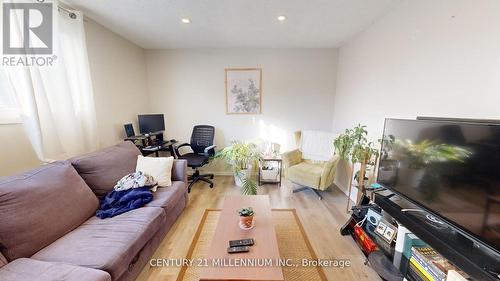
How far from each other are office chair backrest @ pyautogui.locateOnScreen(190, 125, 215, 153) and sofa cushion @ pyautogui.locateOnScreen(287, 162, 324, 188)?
1.50 metres

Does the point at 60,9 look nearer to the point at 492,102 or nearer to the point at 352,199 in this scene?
the point at 492,102

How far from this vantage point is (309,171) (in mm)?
2791

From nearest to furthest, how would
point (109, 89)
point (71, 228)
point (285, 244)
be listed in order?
point (71, 228) < point (285, 244) < point (109, 89)

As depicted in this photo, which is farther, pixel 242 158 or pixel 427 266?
pixel 242 158

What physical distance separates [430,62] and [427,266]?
156 centimetres

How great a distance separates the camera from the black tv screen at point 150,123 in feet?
10.1

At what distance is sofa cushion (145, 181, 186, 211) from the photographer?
1837 millimetres

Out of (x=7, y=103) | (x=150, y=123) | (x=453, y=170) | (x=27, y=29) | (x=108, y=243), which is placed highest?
(x=27, y=29)

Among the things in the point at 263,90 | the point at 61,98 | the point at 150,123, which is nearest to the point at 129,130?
the point at 150,123

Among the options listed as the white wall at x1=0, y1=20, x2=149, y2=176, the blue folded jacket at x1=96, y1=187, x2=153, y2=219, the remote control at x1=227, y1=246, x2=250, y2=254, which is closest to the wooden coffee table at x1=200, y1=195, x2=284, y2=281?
the remote control at x1=227, y1=246, x2=250, y2=254

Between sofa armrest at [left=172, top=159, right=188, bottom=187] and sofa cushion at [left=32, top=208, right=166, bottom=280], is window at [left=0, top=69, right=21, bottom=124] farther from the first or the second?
sofa armrest at [left=172, top=159, right=188, bottom=187]

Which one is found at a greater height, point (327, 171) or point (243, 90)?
point (243, 90)

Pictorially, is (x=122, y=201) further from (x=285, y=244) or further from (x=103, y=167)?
(x=285, y=244)

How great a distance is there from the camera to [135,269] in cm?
145
